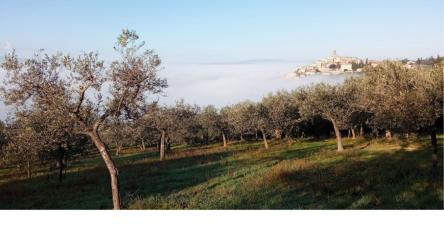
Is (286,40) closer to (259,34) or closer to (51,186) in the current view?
(259,34)

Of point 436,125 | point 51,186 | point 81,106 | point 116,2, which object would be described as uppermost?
point 116,2

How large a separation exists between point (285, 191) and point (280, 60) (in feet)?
19.6

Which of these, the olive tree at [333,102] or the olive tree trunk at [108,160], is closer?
the olive tree trunk at [108,160]

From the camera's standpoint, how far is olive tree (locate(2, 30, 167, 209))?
15000 mm

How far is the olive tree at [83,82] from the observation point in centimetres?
1500

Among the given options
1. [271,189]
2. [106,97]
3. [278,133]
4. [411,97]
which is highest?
[106,97]

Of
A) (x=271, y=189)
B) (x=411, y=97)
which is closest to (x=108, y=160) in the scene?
(x=271, y=189)

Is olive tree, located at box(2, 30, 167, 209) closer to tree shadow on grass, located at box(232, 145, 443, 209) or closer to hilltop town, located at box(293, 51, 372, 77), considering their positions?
tree shadow on grass, located at box(232, 145, 443, 209)

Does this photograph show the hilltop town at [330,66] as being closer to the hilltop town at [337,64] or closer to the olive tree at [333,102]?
the hilltop town at [337,64]

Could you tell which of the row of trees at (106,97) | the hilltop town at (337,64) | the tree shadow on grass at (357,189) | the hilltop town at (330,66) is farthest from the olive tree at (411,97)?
the hilltop town at (330,66)

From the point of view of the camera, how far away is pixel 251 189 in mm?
21344

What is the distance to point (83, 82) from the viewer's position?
15375 mm

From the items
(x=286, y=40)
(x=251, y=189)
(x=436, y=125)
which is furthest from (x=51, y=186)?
(x=436, y=125)

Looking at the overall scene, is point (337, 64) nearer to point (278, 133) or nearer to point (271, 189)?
point (271, 189)
